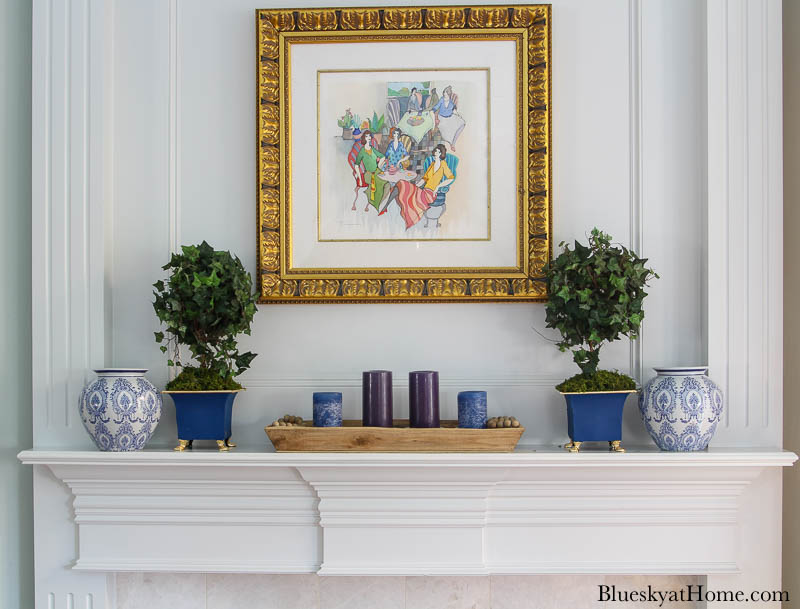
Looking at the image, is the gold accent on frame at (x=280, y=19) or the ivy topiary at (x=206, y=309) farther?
the gold accent on frame at (x=280, y=19)

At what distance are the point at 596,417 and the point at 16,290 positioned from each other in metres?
1.54

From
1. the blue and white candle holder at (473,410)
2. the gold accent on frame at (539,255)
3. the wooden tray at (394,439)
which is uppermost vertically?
the gold accent on frame at (539,255)

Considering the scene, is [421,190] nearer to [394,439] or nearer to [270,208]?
[270,208]

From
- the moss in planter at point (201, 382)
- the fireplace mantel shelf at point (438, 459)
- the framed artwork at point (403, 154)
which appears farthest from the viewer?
the framed artwork at point (403, 154)

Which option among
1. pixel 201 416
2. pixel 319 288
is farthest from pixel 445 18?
pixel 201 416

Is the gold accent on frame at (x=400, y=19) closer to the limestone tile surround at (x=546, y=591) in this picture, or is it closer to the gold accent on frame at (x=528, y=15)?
the gold accent on frame at (x=528, y=15)

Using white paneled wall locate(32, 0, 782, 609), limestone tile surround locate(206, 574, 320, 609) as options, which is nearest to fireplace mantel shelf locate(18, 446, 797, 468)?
white paneled wall locate(32, 0, 782, 609)

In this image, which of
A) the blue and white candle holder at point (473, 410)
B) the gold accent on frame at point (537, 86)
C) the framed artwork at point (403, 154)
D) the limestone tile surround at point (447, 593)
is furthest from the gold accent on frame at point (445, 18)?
the limestone tile surround at point (447, 593)

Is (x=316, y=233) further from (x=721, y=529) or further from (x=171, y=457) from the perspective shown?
(x=721, y=529)

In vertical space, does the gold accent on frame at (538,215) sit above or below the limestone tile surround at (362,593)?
above

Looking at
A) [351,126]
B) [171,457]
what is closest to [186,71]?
[351,126]

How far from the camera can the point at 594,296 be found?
5.28 feet

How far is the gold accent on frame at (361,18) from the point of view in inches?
68.8

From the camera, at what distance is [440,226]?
5.73 feet
